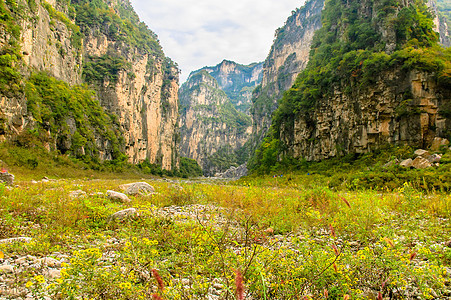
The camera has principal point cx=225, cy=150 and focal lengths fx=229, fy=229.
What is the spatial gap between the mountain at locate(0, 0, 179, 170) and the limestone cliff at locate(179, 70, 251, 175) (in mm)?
60752

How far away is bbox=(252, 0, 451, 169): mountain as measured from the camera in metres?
18.9

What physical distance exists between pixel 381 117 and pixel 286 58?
76.4 meters

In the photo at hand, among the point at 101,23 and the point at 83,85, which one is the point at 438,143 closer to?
the point at 83,85

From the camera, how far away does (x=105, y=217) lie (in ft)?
16.7

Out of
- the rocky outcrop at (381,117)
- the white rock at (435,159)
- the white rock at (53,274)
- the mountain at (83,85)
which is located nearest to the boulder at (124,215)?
the white rock at (53,274)

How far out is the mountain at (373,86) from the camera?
18.9 metres

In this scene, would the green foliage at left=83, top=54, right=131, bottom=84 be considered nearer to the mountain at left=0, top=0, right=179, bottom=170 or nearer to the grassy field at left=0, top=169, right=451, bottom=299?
the mountain at left=0, top=0, right=179, bottom=170

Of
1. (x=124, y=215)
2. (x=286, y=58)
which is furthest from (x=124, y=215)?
(x=286, y=58)

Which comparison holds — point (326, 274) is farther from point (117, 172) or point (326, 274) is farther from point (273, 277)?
point (117, 172)

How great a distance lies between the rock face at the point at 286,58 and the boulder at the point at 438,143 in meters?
68.3

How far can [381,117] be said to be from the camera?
22.0 m

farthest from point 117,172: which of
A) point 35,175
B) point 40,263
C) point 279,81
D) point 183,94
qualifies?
point 183,94

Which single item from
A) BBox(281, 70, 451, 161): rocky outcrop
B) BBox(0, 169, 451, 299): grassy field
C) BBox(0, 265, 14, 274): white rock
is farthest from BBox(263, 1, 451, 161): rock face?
BBox(0, 265, 14, 274): white rock

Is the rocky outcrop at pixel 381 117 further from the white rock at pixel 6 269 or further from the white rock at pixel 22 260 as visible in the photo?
the white rock at pixel 6 269
